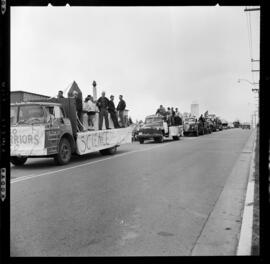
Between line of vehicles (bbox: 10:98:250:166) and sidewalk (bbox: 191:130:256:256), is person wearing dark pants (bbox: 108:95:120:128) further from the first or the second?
sidewalk (bbox: 191:130:256:256)

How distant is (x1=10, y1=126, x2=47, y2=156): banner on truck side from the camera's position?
9969 millimetres

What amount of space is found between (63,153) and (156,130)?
37.9 ft

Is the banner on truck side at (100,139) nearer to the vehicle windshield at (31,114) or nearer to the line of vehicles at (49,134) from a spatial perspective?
the line of vehicles at (49,134)

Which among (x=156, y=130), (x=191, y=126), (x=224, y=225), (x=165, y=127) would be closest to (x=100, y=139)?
(x=224, y=225)

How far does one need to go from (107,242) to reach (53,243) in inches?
25.6

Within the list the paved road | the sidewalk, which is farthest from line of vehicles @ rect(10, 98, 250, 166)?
the sidewalk

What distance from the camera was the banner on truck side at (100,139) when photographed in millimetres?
11696

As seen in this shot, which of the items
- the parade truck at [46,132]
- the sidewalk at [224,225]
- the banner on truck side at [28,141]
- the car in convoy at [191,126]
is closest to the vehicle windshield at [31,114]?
the parade truck at [46,132]

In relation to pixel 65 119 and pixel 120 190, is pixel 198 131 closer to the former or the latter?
pixel 65 119

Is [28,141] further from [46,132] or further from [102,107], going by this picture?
[102,107]

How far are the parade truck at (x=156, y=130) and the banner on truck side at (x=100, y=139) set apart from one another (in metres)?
5.81

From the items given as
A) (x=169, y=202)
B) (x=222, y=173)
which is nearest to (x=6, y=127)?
(x=169, y=202)

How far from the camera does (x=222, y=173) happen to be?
29.2 ft

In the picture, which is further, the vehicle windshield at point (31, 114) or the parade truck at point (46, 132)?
the vehicle windshield at point (31, 114)
